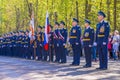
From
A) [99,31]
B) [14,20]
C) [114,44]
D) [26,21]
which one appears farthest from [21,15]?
[99,31]

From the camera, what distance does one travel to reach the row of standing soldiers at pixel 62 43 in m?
14.8

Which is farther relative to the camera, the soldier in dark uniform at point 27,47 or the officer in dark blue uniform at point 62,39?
the soldier in dark uniform at point 27,47

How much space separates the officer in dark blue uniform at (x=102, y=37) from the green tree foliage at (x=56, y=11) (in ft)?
41.3

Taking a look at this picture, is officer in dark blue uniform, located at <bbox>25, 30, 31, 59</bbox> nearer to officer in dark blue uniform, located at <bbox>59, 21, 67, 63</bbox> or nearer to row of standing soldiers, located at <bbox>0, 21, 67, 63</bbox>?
row of standing soldiers, located at <bbox>0, 21, 67, 63</bbox>

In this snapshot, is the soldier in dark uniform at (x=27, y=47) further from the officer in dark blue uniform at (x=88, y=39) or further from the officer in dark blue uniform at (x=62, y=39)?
the officer in dark blue uniform at (x=88, y=39)

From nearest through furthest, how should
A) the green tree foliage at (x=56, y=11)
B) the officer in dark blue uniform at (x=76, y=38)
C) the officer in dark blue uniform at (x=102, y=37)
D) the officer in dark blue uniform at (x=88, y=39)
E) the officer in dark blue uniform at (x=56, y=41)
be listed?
1. the officer in dark blue uniform at (x=102, y=37)
2. the officer in dark blue uniform at (x=88, y=39)
3. the officer in dark blue uniform at (x=76, y=38)
4. the officer in dark blue uniform at (x=56, y=41)
5. the green tree foliage at (x=56, y=11)

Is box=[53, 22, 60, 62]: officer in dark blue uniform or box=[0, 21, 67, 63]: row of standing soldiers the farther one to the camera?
box=[53, 22, 60, 62]: officer in dark blue uniform

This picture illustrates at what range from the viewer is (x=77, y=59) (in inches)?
676

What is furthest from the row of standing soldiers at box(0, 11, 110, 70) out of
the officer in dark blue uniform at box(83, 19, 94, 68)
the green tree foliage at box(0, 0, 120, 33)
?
the green tree foliage at box(0, 0, 120, 33)

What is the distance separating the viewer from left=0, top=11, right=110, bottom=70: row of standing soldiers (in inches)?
581

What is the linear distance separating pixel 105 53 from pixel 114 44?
8244 millimetres

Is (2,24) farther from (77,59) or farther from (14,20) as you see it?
(77,59)

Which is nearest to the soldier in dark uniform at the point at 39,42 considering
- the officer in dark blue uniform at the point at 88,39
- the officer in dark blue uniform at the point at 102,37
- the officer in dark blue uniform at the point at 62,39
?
the officer in dark blue uniform at the point at 62,39

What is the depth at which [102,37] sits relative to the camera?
14.7 metres
